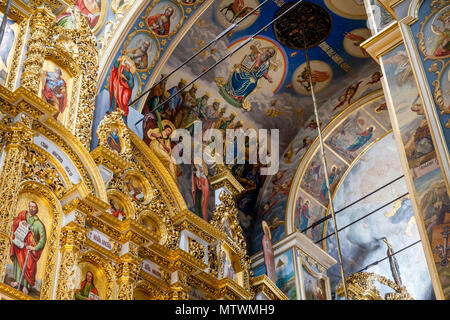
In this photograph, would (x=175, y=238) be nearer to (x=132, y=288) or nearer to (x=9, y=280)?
(x=132, y=288)

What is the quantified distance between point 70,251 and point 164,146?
13.6 feet

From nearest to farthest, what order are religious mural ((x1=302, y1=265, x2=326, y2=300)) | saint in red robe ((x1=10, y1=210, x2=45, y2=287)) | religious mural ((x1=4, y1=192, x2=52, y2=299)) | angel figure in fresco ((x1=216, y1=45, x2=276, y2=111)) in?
religious mural ((x1=4, y1=192, x2=52, y2=299)), saint in red robe ((x1=10, y1=210, x2=45, y2=287)), religious mural ((x1=302, y1=265, x2=326, y2=300)), angel figure in fresco ((x1=216, y1=45, x2=276, y2=111))

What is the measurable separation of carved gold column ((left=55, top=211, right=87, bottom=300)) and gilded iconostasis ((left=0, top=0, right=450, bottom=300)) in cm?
2

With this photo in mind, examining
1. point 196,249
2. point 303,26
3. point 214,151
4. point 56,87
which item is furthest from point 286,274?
point 56,87

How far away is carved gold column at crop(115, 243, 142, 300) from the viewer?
31.6 feet

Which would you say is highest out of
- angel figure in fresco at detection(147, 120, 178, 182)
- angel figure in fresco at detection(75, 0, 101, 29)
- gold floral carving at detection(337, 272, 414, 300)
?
angel figure in fresco at detection(75, 0, 101, 29)

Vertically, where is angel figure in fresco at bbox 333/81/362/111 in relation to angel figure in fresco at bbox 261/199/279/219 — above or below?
above

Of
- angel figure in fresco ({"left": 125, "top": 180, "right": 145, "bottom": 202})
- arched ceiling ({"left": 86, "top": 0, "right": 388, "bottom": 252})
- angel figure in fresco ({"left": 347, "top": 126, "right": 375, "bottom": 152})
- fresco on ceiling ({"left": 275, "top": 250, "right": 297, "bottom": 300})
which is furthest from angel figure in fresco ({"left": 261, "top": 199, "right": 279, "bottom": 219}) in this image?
angel figure in fresco ({"left": 125, "top": 180, "right": 145, "bottom": 202})

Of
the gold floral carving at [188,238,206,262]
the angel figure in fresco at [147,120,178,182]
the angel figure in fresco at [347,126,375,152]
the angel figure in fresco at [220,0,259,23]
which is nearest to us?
the gold floral carving at [188,238,206,262]

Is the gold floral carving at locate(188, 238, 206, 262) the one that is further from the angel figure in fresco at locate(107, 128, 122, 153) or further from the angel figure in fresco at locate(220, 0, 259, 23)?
the angel figure in fresco at locate(220, 0, 259, 23)

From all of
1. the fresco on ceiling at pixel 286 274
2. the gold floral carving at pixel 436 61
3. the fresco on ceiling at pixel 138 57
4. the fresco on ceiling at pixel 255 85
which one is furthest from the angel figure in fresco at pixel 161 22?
the gold floral carving at pixel 436 61

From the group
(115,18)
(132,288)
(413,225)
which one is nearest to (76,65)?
(115,18)

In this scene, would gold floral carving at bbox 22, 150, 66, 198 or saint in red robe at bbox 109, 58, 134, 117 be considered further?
saint in red robe at bbox 109, 58, 134, 117

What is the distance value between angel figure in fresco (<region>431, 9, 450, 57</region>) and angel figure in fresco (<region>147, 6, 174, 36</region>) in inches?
252
